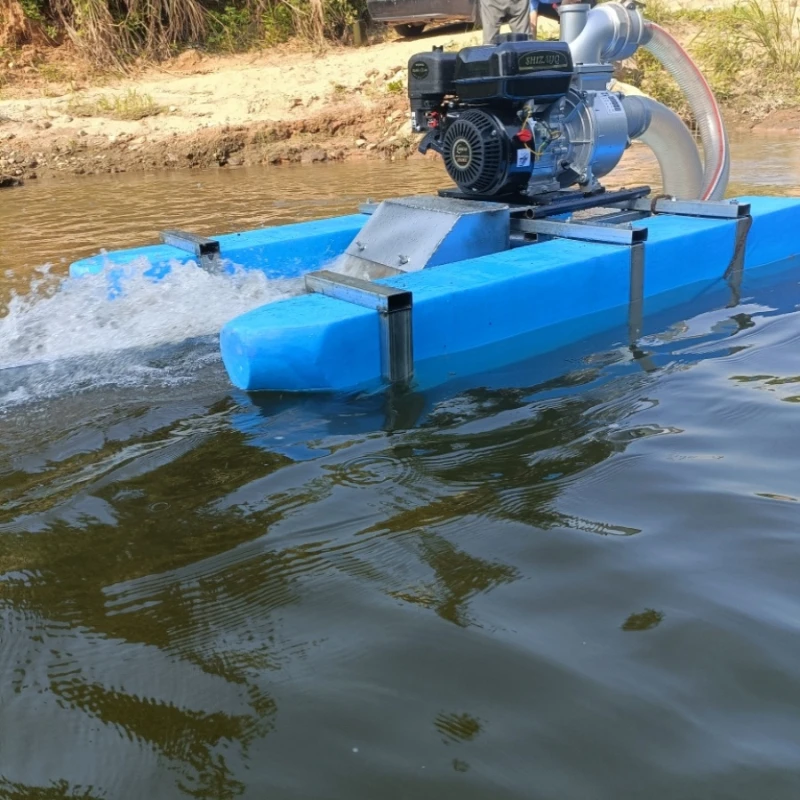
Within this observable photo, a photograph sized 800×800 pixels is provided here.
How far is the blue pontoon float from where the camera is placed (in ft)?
10.9

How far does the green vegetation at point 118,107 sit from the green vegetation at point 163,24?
1.57 m

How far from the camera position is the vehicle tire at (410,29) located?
13.7 meters

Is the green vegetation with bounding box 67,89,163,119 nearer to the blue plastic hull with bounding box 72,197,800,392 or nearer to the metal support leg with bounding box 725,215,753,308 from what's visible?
the blue plastic hull with bounding box 72,197,800,392

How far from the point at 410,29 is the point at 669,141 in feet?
31.8

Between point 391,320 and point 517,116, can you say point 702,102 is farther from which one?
point 391,320

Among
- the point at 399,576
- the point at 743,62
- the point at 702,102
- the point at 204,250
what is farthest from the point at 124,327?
the point at 743,62

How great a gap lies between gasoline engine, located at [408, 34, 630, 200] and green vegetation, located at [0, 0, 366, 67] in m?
10.2

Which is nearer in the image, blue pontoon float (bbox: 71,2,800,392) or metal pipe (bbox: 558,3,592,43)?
blue pontoon float (bbox: 71,2,800,392)

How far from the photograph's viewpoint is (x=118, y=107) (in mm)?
11711

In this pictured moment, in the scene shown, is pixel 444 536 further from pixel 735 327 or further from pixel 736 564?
pixel 735 327

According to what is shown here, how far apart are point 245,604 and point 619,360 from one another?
81.7 inches

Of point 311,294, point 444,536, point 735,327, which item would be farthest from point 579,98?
point 444,536

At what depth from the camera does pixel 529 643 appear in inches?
75.5

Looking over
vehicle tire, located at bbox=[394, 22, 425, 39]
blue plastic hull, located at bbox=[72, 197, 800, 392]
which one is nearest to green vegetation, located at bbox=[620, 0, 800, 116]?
vehicle tire, located at bbox=[394, 22, 425, 39]
